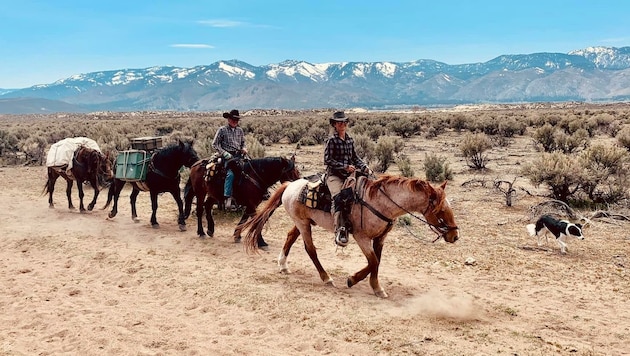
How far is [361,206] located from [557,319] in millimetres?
2744

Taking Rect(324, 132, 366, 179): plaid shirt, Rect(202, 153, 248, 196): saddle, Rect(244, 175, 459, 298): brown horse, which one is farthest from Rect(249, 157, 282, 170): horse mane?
Rect(324, 132, 366, 179): plaid shirt

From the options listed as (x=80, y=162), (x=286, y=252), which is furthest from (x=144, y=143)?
(x=286, y=252)

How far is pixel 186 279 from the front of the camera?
711 centimetres

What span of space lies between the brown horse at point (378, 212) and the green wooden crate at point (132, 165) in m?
4.86

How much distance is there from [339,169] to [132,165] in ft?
20.5

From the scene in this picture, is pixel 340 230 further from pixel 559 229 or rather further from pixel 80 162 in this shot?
pixel 80 162

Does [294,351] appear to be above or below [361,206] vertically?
below

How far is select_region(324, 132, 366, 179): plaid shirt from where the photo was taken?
20.8 feet

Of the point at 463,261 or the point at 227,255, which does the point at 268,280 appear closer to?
the point at 227,255

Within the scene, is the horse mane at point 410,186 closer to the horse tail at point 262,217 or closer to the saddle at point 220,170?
the horse tail at point 262,217

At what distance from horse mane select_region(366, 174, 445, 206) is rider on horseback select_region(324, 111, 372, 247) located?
32cm

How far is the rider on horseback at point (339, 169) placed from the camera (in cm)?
620

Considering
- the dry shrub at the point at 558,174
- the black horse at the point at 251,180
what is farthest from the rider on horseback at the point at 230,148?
the dry shrub at the point at 558,174

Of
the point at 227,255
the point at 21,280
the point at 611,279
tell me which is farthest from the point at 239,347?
the point at 611,279
